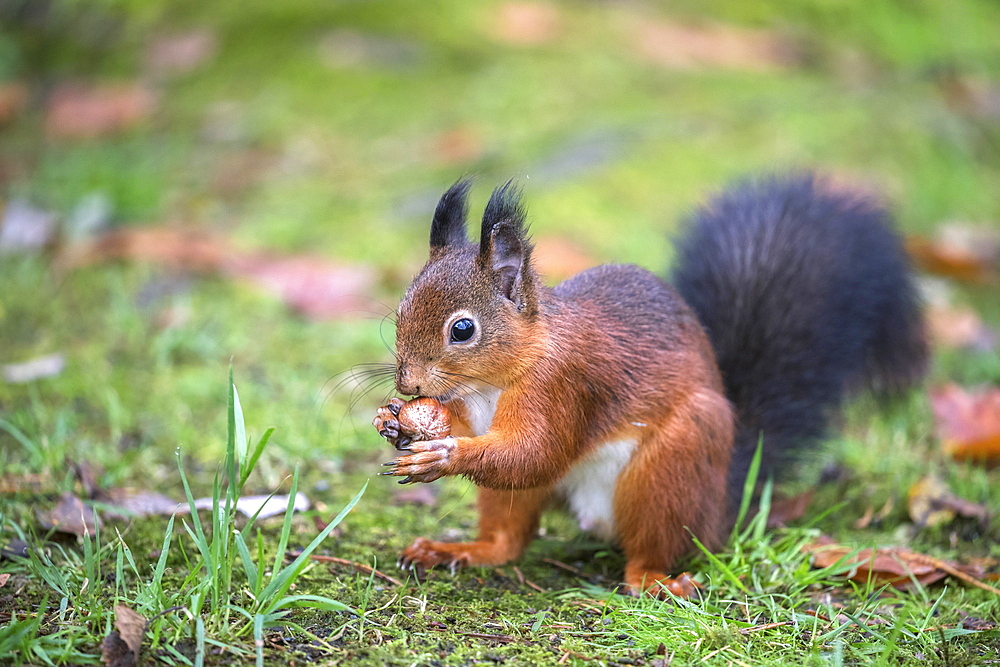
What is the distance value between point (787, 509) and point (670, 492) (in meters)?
0.53

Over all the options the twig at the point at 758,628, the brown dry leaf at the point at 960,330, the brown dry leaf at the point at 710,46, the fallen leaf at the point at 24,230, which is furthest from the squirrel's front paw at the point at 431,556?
the brown dry leaf at the point at 710,46

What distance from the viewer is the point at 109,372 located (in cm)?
285

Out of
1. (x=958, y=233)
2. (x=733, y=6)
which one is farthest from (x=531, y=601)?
(x=733, y=6)

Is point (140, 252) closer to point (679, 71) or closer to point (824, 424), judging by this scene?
point (824, 424)

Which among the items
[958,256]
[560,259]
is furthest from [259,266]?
[958,256]

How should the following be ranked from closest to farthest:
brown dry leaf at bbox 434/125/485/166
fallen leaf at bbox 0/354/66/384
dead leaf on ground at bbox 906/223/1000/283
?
1. fallen leaf at bbox 0/354/66/384
2. dead leaf on ground at bbox 906/223/1000/283
3. brown dry leaf at bbox 434/125/485/166

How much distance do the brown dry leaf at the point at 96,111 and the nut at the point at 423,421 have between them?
4.00m

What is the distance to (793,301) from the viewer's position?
7.52 feet

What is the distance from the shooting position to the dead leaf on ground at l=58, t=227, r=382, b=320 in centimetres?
346

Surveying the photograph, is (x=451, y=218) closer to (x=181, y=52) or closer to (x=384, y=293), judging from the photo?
(x=384, y=293)

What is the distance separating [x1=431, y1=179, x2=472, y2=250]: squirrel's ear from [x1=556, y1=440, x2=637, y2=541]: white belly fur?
51cm

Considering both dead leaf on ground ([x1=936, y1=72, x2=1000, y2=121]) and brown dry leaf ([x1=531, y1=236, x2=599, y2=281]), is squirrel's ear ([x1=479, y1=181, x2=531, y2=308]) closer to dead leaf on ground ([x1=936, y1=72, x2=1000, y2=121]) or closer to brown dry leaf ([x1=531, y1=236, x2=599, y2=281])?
brown dry leaf ([x1=531, y1=236, x2=599, y2=281])

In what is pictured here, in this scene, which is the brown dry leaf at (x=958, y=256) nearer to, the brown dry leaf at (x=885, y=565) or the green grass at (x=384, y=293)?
the green grass at (x=384, y=293)

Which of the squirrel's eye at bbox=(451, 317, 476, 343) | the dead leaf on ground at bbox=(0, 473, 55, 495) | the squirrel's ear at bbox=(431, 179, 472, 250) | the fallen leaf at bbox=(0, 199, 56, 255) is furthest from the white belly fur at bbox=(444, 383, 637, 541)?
the fallen leaf at bbox=(0, 199, 56, 255)
